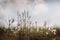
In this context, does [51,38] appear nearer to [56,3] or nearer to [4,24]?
[56,3]

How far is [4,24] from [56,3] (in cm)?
57

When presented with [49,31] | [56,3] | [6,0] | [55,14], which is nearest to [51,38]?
[49,31]

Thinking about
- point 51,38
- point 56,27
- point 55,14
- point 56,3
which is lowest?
point 51,38

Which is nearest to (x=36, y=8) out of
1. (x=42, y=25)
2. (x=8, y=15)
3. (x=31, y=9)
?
(x=31, y=9)

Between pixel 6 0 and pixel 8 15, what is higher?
pixel 6 0

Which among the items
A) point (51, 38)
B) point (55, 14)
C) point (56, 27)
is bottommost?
point (51, 38)

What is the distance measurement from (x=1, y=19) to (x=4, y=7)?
0.13 meters

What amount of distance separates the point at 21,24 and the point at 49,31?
0.95 ft

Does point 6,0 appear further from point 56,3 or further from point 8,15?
point 56,3

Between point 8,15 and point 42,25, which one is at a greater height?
point 8,15

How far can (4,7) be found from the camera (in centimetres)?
158

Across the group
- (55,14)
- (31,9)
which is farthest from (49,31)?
(31,9)

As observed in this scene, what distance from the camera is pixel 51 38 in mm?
1522

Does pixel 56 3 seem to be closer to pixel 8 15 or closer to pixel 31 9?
pixel 31 9
